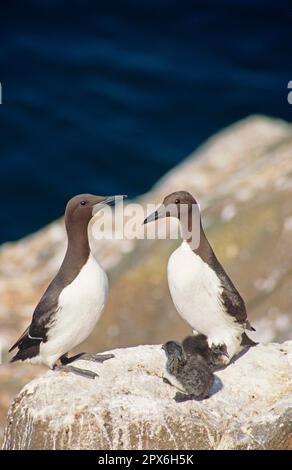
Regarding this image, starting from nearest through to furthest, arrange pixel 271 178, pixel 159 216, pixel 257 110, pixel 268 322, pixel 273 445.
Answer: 1. pixel 273 445
2. pixel 159 216
3. pixel 268 322
4. pixel 271 178
5. pixel 257 110

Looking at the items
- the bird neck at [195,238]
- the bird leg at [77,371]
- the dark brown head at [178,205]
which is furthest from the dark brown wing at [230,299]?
the bird leg at [77,371]

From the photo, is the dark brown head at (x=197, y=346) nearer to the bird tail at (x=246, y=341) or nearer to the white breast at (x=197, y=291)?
the white breast at (x=197, y=291)

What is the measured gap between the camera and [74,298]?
A: 8977 mm

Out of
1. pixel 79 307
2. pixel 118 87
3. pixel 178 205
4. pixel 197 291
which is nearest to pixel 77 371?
pixel 79 307

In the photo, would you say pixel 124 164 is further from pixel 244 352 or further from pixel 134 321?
pixel 244 352

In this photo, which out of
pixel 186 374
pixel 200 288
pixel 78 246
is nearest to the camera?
pixel 186 374

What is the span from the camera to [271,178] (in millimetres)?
15094

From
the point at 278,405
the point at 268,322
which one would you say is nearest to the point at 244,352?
the point at 278,405

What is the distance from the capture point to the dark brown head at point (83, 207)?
914cm

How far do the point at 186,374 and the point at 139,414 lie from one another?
0.52 m

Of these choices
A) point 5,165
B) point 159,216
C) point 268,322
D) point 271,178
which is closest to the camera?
point 159,216

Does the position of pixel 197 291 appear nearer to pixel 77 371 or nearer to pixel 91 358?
pixel 91 358

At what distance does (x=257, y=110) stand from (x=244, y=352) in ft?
66.3

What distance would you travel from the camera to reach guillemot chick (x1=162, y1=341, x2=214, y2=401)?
342 inches
